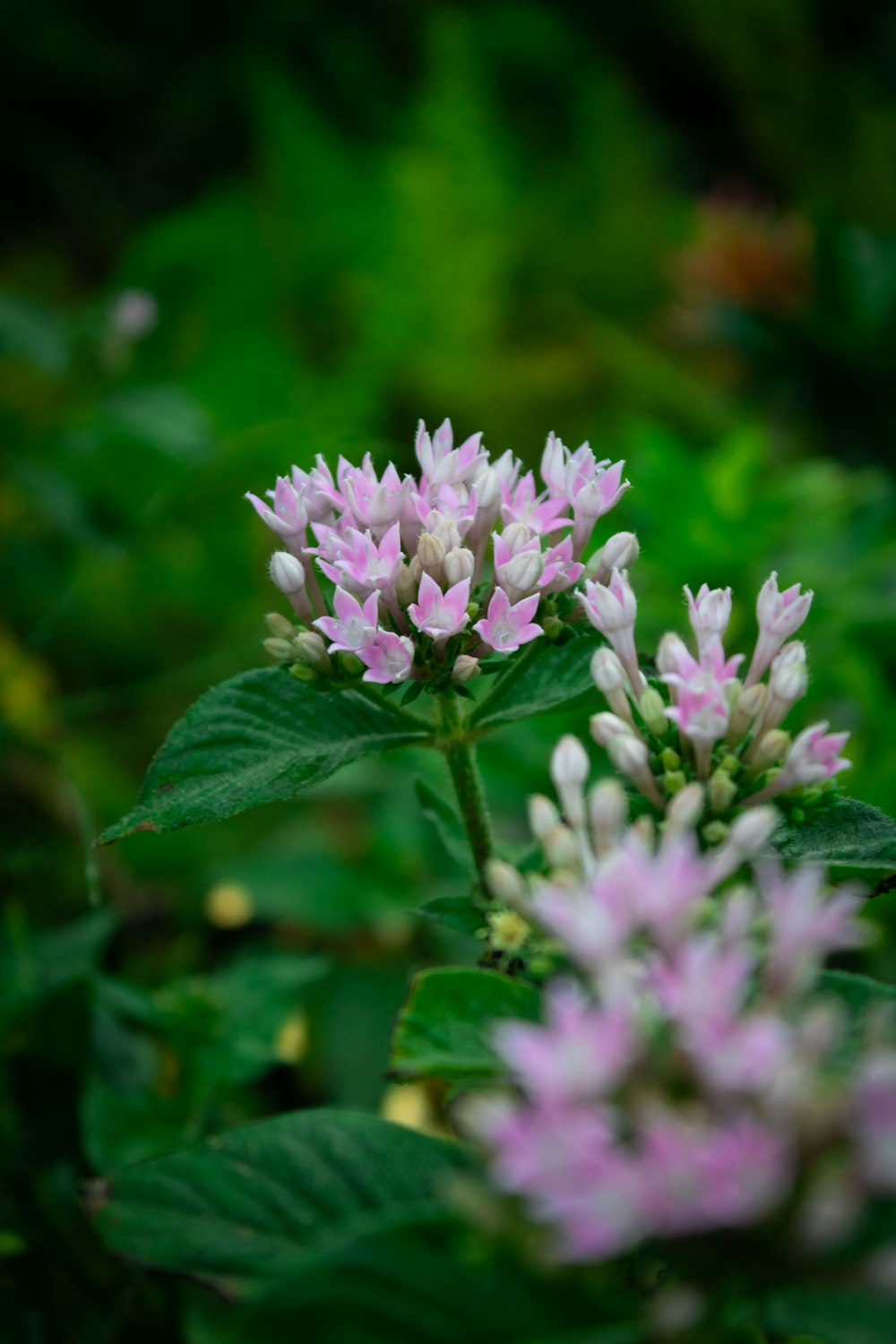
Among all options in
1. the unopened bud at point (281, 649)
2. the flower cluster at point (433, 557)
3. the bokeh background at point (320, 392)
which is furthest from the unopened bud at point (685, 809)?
the bokeh background at point (320, 392)

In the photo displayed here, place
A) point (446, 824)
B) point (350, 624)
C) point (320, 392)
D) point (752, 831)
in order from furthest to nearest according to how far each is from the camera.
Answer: point (320, 392), point (446, 824), point (350, 624), point (752, 831)

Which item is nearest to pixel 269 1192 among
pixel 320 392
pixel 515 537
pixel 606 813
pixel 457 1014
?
pixel 457 1014

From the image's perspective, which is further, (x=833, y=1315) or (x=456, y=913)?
(x=456, y=913)

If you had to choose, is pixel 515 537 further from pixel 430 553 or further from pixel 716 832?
pixel 716 832

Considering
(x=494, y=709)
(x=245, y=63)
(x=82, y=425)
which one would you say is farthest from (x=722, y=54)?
(x=494, y=709)

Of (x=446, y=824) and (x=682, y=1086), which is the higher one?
(x=446, y=824)

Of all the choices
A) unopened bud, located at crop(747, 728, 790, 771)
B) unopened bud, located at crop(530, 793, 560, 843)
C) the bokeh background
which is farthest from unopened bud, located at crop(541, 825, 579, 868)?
the bokeh background
